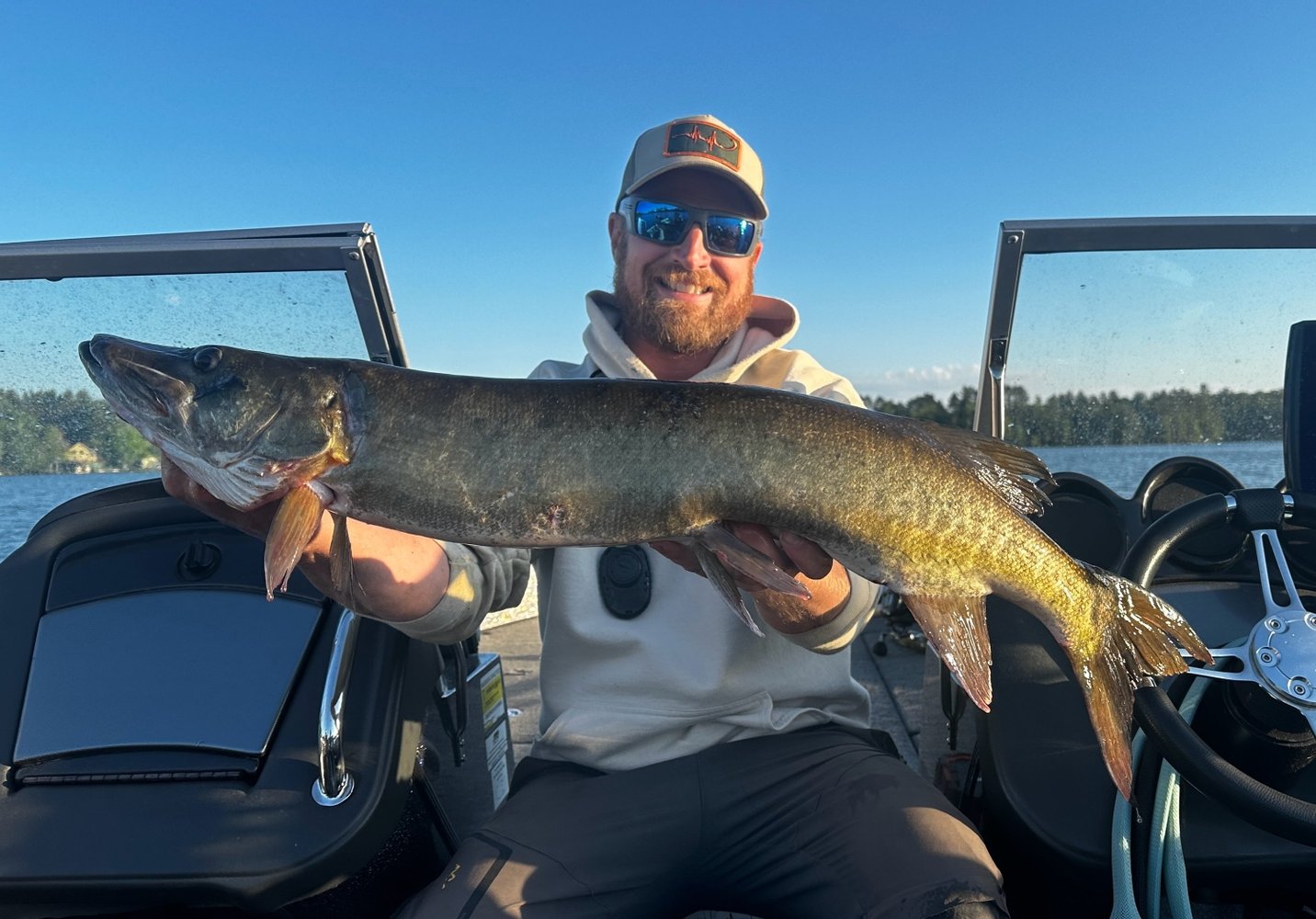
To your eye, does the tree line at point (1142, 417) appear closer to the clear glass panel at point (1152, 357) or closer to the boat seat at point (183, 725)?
the clear glass panel at point (1152, 357)

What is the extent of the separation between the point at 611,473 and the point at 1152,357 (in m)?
2.96

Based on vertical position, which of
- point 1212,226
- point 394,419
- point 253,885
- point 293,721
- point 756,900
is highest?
point 1212,226

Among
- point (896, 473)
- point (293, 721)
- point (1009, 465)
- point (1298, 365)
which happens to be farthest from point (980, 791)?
point (293, 721)

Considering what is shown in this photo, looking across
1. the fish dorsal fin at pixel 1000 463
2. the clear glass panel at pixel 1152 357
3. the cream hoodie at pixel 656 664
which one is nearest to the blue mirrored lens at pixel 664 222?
the cream hoodie at pixel 656 664

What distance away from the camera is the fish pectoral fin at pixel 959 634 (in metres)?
2.35

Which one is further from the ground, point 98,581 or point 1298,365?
point 1298,365

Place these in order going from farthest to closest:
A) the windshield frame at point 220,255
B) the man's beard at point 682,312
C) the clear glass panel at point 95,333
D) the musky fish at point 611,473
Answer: the man's beard at point 682,312 → the clear glass panel at point 95,333 → the windshield frame at point 220,255 → the musky fish at point 611,473

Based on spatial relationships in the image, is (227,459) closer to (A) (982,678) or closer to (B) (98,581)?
(B) (98,581)

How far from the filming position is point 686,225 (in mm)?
3830

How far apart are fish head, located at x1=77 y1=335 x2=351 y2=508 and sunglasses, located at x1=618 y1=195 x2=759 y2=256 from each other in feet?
6.76

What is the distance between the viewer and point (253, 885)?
2.07 metres

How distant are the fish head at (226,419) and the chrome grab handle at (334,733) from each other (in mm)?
552

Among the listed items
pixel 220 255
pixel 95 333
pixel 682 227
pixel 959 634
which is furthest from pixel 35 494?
pixel 959 634

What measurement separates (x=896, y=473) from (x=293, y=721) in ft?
6.25
